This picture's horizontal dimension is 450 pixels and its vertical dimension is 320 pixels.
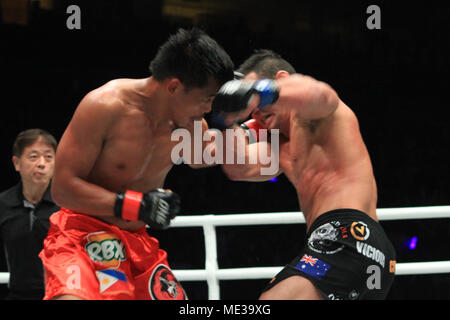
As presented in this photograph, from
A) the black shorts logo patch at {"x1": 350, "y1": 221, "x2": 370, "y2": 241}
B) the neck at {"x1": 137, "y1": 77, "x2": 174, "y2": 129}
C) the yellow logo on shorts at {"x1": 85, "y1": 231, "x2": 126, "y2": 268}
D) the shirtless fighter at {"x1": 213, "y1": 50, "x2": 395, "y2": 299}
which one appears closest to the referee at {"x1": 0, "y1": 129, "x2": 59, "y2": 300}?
the yellow logo on shorts at {"x1": 85, "y1": 231, "x2": 126, "y2": 268}

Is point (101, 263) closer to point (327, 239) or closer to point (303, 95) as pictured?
point (327, 239)

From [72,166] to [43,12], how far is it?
406 cm

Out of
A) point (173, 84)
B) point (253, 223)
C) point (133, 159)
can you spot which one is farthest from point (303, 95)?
point (253, 223)

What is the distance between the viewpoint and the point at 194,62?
1.68 metres

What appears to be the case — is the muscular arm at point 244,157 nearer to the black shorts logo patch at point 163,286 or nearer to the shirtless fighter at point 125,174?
the shirtless fighter at point 125,174

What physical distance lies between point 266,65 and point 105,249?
2.72 feet

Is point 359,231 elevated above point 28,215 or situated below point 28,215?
above

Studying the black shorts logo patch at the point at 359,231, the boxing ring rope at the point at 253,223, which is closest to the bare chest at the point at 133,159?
the boxing ring rope at the point at 253,223

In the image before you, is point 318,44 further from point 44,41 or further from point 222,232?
point 44,41

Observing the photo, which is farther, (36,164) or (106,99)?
(36,164)

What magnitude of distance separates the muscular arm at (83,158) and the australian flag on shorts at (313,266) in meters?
0.57

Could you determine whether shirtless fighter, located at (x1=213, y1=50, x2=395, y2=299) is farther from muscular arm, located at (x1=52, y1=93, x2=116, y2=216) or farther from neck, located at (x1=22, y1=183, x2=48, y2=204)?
neck, located at (x1=22, y1=183, x2=48, y2=204)

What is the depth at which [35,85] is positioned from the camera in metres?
5.27

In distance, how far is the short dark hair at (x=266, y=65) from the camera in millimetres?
1891
